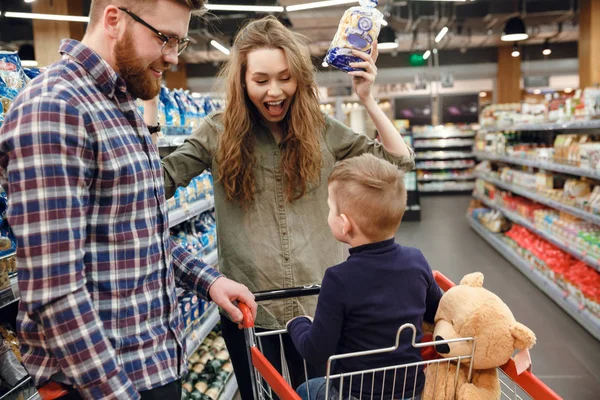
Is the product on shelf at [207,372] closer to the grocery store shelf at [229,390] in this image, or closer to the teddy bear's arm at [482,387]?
the grocery store shelf at [229,390]

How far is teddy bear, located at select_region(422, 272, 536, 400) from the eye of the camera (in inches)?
54.2

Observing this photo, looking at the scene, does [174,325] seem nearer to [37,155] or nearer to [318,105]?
[37,155]

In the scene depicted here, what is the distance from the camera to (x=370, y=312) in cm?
136

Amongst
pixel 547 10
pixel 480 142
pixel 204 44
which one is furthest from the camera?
pixel 204 44

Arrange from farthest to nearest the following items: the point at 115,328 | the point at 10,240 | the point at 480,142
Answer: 1. the point at 480,142
2. the point at 10,240
3. the point at 115,328

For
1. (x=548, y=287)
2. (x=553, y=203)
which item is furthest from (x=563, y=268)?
(x=553, y=203)

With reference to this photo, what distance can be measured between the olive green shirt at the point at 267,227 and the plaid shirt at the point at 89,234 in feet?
1.97

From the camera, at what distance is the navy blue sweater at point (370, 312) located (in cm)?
136

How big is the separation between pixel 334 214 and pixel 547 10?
1272cm

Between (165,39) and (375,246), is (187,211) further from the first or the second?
(165,39)

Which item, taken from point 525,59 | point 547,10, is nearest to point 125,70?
point 547,10

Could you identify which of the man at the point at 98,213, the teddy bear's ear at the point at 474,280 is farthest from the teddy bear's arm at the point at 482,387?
the man at the point at 98,213

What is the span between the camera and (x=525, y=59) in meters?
17.8

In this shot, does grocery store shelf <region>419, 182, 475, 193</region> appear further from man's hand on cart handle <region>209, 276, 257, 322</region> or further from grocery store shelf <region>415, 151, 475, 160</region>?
man's hand on cart handle <region>209, 276, 257, 322</region>
